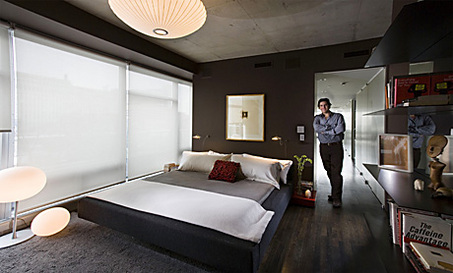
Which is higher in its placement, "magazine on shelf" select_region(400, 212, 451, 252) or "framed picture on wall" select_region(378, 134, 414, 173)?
"framed picture on wall" select_region(378, 134, 414, 173)

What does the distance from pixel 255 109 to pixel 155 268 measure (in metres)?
3.20

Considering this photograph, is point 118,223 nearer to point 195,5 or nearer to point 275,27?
point 195,5

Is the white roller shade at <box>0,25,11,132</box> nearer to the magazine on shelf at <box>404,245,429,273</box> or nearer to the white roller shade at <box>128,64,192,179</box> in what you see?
the white roller shade at <box>128,64,192,179</box>

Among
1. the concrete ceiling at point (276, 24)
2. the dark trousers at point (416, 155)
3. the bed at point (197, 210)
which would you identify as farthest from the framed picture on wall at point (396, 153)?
the concrete ceiling at point (276, 24)

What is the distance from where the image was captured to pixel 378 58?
1.39m

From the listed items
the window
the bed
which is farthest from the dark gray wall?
the window

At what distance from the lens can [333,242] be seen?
7.61ft

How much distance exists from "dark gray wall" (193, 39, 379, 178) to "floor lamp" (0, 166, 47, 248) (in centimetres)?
298

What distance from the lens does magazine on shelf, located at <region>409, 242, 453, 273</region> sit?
821 mm

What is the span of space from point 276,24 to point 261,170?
2199 mm

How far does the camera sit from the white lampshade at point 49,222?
227 centimetres

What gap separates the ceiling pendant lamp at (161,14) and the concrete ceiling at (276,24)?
895 mm

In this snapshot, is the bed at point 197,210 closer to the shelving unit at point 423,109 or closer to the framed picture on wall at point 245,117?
the framed picture on wall at point 245,117

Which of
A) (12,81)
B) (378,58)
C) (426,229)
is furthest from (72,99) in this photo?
(426,229)
